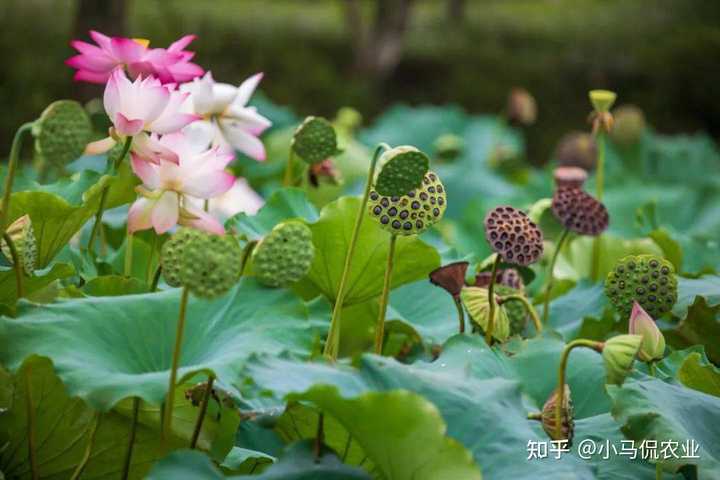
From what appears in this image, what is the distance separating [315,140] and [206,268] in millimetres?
514

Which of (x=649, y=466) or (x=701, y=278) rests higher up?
(x=701, y=278)

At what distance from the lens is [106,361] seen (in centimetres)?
93

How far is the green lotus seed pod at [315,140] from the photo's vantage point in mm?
1353

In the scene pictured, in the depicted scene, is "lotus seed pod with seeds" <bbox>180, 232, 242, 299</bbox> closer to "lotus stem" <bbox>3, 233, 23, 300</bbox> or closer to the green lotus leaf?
"lotus stem" <bbox>3, 233, 23, 300</bbox>

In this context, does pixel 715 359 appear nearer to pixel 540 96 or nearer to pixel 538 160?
pixel 538 160

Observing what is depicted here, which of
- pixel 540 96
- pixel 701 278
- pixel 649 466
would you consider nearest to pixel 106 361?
pixel 649 466

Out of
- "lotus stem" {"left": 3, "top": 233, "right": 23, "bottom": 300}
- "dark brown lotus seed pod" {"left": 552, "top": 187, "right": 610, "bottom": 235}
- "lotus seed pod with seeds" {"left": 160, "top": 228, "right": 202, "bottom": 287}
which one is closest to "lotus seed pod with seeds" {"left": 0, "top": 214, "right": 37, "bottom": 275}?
"lotus stem" {"left": 3, "top": 233, "right": 23, "bottom": 300}

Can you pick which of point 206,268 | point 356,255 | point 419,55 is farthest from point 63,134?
point 419,55

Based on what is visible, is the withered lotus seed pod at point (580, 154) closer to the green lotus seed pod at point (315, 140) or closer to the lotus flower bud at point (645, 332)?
the green lotus seed pod at point (315, 140)

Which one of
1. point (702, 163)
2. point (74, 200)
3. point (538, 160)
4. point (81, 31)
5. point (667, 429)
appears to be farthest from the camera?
point (538, 160)

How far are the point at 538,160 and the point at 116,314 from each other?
5.82 m

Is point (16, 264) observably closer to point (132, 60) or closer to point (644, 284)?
point (132, 60)

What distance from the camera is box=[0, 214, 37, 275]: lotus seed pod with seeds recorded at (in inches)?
40.5

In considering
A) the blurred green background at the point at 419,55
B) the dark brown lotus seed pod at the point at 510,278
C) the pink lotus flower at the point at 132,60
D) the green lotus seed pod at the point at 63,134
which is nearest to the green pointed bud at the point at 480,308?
the dark brown lotus seed pod at the point at 510,278
